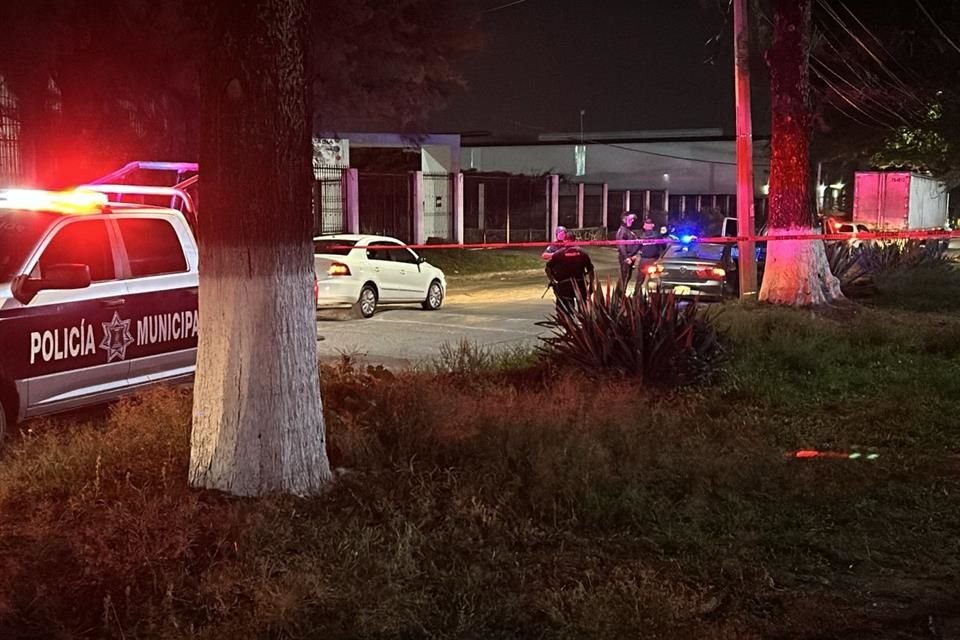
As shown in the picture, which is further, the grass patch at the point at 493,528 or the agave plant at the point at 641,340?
the agave plant at the point at 641,340

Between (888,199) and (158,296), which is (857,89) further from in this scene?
(158,296)

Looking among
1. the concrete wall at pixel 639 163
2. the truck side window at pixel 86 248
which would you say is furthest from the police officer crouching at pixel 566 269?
the concrete wall at pixel 639 163

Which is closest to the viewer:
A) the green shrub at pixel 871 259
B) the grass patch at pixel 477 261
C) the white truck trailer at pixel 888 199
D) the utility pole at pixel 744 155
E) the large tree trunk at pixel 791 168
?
the large tree trunk at pixel 791 168

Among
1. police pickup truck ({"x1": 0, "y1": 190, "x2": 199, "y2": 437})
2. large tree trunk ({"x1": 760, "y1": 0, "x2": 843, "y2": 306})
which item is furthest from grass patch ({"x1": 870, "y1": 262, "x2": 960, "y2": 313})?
police pickup truck ({"x1": 0, "y1": 190, "x2": 199, "y2": 437})

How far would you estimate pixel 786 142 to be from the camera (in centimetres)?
1530

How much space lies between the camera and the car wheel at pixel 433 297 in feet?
59.9

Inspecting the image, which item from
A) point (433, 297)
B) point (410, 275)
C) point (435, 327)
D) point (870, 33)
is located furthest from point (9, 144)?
point (870, 33)

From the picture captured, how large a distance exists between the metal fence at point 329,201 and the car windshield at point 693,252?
11.7 m

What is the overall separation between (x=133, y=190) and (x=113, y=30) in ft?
27.8

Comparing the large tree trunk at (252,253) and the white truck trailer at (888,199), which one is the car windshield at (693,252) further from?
the white truck trailer at (888,199)

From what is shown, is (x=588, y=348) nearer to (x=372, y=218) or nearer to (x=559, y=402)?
(x=559, y=402)

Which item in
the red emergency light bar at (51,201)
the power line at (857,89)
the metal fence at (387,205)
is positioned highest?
the power line at (857,89)

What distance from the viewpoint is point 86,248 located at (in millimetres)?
7598

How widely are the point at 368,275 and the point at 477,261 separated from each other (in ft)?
38.7
